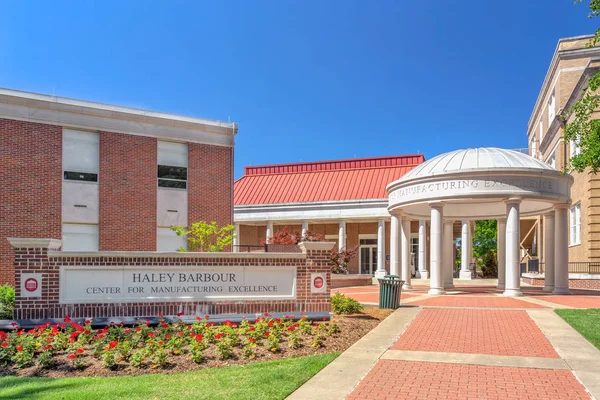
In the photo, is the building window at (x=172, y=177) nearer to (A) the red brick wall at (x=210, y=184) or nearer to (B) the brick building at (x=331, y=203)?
(A) the red brick wall at (x=210, y=184)

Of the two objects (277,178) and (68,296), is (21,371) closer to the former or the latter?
(68,296)

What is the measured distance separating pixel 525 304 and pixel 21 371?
45.0 ft

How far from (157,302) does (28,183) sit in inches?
454

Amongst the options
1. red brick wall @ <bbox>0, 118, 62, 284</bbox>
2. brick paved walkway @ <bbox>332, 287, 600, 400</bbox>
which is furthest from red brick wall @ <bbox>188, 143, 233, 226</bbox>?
brick paved walkway @ <bbox>332, 287, 600, 400</bbox>

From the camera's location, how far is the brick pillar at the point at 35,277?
35.2ft

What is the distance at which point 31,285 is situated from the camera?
425 inches

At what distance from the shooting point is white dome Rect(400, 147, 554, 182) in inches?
752

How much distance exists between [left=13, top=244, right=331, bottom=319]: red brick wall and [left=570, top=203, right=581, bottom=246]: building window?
20163 millimetres

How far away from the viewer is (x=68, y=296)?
11047 millimetres

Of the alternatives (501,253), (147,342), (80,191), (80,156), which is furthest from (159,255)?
(501,253)

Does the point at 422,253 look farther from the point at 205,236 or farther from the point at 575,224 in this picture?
the point at 205,236

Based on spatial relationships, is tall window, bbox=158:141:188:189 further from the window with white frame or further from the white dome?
the window with white frame

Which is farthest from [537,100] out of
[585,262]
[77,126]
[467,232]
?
[77,126]

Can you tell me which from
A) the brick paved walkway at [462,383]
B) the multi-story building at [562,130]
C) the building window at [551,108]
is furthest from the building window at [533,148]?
the brick paved walkway at [462,383]
